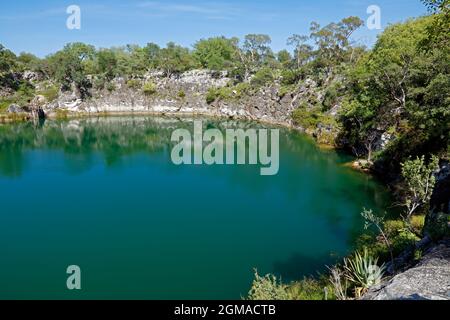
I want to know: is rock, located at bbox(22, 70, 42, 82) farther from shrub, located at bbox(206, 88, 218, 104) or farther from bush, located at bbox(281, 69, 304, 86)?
bush, located at bbox(281, 69, 304, 86)

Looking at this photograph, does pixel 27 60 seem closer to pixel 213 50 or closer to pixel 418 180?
pixel 213 50

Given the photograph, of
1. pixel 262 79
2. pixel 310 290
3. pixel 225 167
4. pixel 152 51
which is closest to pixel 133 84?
pixel 152 51

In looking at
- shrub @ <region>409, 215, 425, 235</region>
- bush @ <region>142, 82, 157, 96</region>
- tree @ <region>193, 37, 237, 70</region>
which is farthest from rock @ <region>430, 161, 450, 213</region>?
tree @ <region>193, 37, 237, 70</region>

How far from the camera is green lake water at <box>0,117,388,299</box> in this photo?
1784cm

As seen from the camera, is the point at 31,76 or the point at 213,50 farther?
the point at 213,50

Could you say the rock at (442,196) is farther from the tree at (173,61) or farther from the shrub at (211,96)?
the tree at (173,61)

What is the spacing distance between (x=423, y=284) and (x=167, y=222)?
18206 mm

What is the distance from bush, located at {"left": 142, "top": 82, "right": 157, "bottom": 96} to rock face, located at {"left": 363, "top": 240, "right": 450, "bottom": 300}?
79646mm

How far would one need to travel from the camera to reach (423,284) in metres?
9.16

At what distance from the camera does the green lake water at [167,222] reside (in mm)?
17844

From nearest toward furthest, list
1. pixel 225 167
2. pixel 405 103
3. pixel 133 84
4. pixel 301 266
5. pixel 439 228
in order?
pixel 439 228, pixel 301 266, pixel 405 103, pixel 225 167, pixel 133 84
